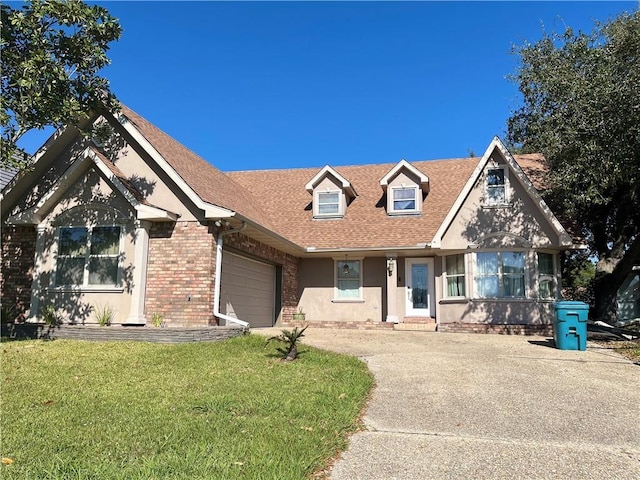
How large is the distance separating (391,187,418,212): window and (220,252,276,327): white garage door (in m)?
5.29

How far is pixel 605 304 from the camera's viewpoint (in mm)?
16953

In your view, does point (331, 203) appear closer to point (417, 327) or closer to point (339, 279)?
point (339, 279)

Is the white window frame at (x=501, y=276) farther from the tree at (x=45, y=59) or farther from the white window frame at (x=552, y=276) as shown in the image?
the tree at (x=45, y=59)

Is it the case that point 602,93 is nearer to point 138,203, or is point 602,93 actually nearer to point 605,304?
point 605,304

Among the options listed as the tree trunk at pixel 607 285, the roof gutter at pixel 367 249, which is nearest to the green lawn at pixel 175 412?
the roof gutter at pixel 367 249

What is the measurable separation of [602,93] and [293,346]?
33.6ft

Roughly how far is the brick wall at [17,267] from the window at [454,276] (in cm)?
1274

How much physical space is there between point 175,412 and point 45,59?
8311mm

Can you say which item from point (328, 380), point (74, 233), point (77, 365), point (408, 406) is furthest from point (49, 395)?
point (74, 233)

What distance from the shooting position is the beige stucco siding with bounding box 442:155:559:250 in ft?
52.5

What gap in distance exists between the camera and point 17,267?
43.5ft

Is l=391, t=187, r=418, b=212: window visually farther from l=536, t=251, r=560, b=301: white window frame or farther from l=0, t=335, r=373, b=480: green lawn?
l=0, t=335, r=373, b=480: green lawn

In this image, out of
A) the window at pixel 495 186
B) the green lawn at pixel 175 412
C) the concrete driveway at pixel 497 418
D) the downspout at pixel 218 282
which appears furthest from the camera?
the window at pixel 495 186

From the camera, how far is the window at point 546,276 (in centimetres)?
1609
